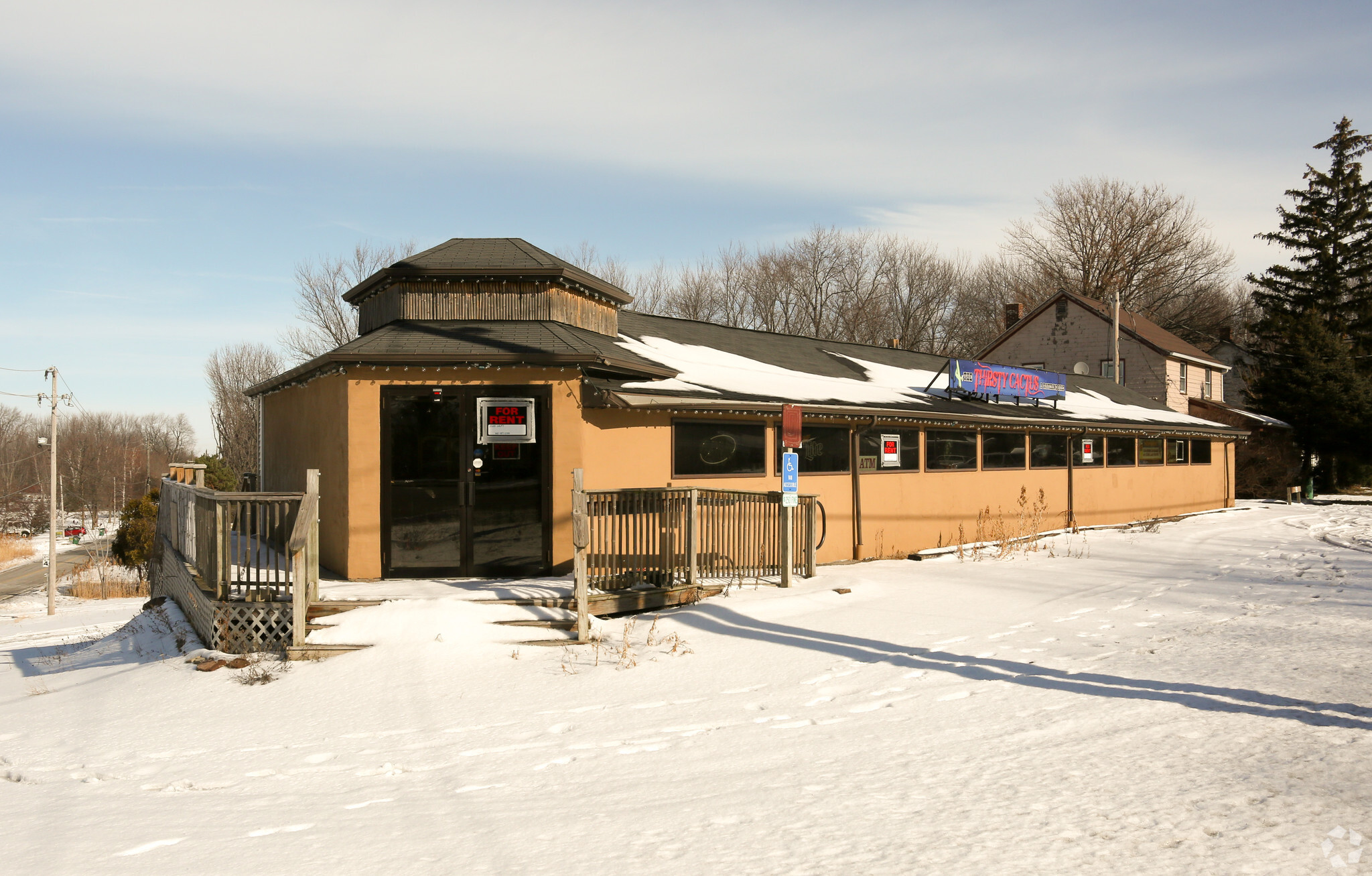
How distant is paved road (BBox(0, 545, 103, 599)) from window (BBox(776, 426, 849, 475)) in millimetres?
48874

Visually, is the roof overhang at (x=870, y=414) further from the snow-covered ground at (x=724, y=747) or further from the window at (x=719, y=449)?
the snow-covered ground at (x=724, y=747)

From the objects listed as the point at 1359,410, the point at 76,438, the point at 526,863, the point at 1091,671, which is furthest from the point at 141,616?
the point at 76,438

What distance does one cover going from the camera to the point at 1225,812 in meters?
4.41

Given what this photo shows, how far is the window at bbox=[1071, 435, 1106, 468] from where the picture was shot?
20938 mm

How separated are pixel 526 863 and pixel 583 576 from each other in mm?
4456

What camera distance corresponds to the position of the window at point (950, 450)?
1706cm

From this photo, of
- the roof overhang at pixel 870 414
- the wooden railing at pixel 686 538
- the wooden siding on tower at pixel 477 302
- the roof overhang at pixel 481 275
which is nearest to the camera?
the wooden railing at pixel 686 538

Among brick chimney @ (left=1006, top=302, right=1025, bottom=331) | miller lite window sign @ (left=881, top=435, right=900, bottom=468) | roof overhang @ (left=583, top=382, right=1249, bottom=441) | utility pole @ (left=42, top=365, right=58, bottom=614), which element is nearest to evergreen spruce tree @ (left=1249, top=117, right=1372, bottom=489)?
brick chimney @ (left=1006, top=302, right=1025, bottom=331)

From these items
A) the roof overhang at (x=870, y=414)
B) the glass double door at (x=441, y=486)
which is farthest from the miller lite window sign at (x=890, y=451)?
the glass double door at (x=441, y=486)

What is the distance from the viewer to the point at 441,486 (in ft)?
35.1

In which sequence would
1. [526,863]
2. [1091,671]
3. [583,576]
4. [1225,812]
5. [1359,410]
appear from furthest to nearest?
[1359,410]
[583,576]
[1091,671]
[1225,812]
[526,863]

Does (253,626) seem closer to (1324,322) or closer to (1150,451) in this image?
(1150,451)

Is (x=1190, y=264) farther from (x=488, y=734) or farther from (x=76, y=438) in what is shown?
(x=76, y=438)

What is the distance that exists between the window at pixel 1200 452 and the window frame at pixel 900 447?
14.2m
